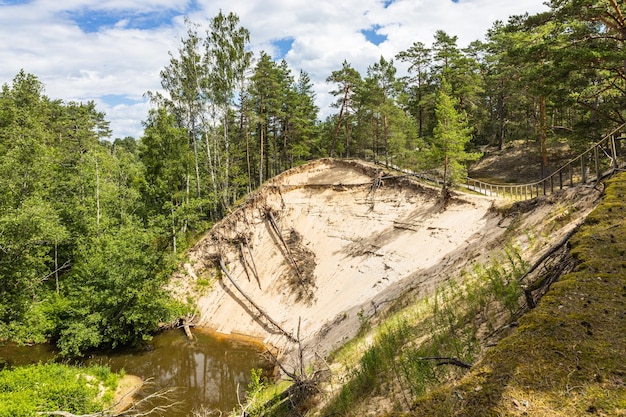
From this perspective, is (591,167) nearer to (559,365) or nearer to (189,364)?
(559,365)

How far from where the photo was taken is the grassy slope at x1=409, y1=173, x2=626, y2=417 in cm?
303

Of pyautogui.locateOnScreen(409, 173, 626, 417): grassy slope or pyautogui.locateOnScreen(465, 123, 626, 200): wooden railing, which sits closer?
pyautogui.locateOnScreen(409, 173, 626, 417): grassy slope

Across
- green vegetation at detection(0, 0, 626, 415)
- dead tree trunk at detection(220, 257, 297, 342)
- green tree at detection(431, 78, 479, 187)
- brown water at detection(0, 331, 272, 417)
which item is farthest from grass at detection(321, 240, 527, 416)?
green tree at detection(431, 78, 479, 187)

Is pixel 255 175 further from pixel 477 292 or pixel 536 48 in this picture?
pixel 477 292

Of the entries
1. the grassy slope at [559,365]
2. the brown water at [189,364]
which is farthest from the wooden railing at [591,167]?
the brown water at [189,364]

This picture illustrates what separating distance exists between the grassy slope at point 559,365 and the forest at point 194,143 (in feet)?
44.7

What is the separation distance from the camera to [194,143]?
90.5 feet

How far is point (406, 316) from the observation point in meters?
10.9

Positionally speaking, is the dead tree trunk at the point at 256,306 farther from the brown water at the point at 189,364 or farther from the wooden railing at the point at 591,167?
the wooden railing at the point at 591,167

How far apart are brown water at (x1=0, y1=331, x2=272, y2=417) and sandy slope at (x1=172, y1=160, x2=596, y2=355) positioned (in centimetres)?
166

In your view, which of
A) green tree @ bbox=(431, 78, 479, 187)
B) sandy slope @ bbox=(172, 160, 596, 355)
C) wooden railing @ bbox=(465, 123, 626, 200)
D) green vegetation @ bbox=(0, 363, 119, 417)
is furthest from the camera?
green tree @ bbox=(431, 78, 479, 187)

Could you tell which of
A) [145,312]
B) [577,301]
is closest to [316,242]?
[145,312]

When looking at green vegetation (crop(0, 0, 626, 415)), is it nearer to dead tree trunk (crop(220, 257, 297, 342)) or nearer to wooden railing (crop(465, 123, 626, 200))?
wooden railing (crop(465, 123, 626, 200))

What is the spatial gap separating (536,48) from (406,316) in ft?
41.3
